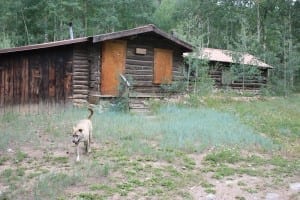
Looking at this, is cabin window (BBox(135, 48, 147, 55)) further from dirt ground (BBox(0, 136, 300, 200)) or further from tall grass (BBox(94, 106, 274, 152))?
dirt ground (BBox(0, 136, 300, 200))

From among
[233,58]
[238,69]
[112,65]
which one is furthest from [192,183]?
[233,58]

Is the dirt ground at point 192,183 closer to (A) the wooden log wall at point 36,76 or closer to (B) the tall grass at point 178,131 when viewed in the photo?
(B) the tall grass at point 178,131

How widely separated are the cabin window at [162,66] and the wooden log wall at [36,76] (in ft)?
14.3

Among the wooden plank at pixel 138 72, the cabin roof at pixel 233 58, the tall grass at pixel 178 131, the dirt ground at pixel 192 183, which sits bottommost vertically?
the dirt ground at pixel 192 183

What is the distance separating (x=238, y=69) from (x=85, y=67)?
12.0 metres

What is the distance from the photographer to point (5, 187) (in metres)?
6.87

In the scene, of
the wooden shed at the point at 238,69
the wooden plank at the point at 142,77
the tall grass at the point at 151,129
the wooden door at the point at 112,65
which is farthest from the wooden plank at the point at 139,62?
the wooden shed at the point at 238,69

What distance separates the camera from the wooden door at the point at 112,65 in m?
17.9

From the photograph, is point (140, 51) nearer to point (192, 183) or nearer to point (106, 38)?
point (106, 38)

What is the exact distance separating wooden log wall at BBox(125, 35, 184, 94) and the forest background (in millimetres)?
6810

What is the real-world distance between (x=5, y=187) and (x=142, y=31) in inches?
490

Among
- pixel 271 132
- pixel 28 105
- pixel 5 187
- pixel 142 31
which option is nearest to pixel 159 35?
pixel 142 31

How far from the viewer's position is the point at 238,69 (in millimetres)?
26141

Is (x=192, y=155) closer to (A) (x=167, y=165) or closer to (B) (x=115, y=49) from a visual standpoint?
(A) (x=167, y=165)
